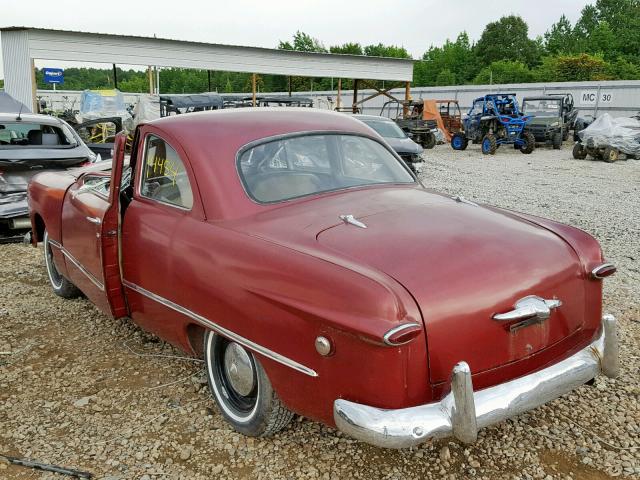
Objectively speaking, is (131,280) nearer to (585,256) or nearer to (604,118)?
(585,256)

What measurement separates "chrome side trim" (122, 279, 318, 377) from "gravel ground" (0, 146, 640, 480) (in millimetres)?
615

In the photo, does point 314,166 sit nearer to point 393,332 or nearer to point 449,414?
point 393,332

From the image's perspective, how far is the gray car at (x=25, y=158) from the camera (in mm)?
6871

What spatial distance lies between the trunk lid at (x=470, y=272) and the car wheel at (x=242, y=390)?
2.46 feet

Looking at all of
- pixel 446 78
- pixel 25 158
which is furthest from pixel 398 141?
pixel 446 78

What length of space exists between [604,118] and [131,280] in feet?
59.8

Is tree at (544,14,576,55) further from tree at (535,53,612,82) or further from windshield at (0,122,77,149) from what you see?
windshield at (0,122,77,149)

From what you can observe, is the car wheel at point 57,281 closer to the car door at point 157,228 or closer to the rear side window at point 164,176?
the car door at point 157,228

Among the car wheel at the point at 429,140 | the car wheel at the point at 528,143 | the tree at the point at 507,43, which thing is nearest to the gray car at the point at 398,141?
the car wheel at the point at 528,143

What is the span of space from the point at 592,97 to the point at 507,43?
5278 cm

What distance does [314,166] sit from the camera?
3.45 m

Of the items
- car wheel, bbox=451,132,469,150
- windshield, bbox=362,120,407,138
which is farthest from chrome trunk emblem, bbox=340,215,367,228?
car wheel, bbox=451,132,469,150

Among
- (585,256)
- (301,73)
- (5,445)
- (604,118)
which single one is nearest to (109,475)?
(5,445)

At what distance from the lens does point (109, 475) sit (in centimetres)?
271
